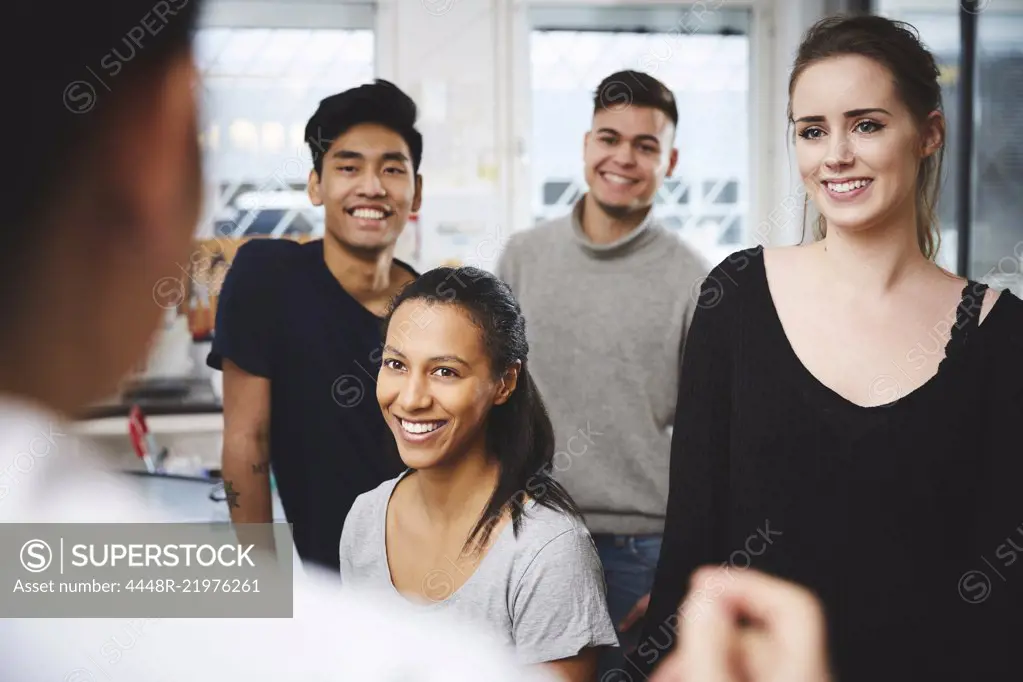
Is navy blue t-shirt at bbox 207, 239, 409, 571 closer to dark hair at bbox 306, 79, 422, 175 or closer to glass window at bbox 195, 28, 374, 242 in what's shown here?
glass window at bbox 195, 28, 374, 242

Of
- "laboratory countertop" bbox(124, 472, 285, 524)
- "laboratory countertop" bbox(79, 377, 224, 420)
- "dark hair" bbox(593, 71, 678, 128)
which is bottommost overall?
"laboratory countertop" bbox(124, 472, 285, 524)

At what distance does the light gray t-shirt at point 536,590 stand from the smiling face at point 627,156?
54 cm

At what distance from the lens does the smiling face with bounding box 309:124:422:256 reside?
1.54 meters

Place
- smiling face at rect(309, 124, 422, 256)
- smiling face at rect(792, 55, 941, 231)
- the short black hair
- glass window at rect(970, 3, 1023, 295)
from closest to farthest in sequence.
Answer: the short black hair
smiling face at rect(792, 55, 941, 231)
smiling face at rect(309, 124, 422, 256)
glass window at rect(970, 3, 1023, 295)

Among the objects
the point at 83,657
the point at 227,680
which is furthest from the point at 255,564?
the point at 83,657

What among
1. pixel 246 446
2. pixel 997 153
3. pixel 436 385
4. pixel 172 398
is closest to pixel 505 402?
pixel 436 385

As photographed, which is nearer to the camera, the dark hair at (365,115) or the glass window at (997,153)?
the dark hair at (365,115)

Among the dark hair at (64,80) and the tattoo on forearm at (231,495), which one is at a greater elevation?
the dark hair at (64,80)

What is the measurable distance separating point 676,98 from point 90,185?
105 centimetres

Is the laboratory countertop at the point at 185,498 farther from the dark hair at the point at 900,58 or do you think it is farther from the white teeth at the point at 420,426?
the dark hair at the point at 900,58

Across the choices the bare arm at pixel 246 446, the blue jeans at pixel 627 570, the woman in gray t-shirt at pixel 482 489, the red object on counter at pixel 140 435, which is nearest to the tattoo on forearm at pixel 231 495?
the bare arm at pixel 246 446

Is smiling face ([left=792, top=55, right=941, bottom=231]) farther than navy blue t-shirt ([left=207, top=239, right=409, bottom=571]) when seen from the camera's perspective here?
No

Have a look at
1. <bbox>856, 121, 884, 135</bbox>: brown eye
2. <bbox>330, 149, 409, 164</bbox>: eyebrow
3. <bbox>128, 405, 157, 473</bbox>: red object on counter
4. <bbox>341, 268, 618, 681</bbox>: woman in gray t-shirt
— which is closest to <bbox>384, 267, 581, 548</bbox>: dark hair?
<bbox>341, 268, 618, 681</bbox>: woman in gray t-shirt

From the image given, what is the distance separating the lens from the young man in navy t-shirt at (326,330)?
1541 mm
